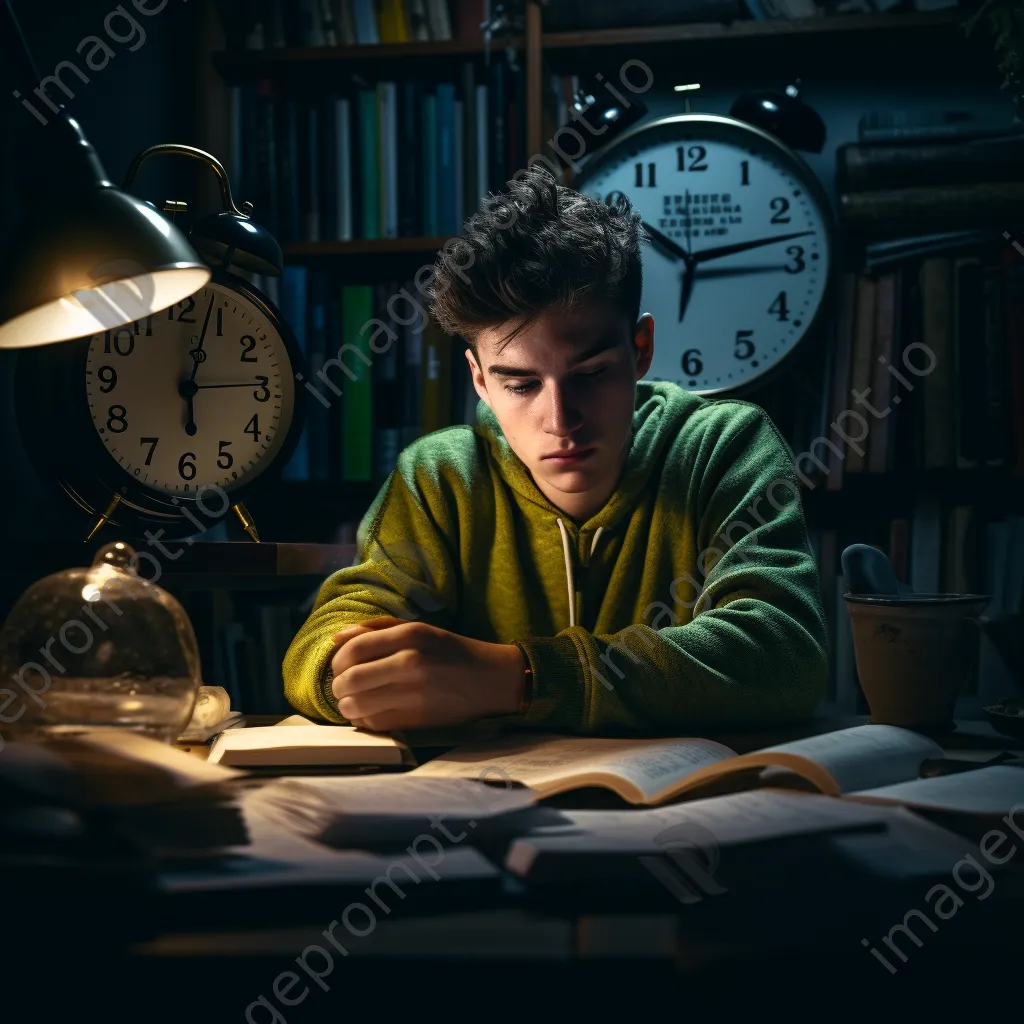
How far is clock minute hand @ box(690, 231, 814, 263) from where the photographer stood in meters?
2.00

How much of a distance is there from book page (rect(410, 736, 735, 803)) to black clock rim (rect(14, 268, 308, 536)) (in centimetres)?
53

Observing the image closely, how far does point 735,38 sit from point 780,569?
136 cm

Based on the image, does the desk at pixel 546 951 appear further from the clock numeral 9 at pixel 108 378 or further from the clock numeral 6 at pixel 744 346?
the clock numeral 6 at pixel 744 346

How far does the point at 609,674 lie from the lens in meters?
0.98

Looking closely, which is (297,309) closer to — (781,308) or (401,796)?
(781,308)

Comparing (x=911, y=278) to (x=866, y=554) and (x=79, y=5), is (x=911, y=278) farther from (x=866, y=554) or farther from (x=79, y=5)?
(x=79, y=5)

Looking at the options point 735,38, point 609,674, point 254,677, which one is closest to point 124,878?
point 609,674

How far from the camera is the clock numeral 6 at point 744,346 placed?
2008mm

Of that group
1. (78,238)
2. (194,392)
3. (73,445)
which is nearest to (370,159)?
(194,392)

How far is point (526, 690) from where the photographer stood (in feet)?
3.15

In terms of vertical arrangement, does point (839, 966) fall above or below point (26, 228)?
below

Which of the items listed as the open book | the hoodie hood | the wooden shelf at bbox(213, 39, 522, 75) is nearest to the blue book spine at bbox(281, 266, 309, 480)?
the wooden shelf at bbox(213, 39, 522, 75)

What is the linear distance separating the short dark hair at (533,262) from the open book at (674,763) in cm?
59

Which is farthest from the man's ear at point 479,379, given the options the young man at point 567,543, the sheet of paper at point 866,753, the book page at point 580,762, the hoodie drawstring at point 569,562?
the sheet of paper at point 866,753
